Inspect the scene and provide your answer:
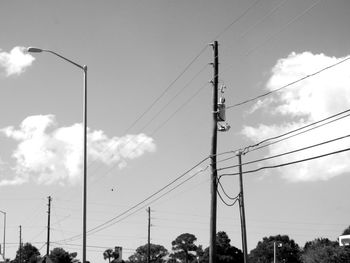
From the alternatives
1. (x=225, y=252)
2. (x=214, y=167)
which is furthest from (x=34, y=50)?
(x=225, y=252)

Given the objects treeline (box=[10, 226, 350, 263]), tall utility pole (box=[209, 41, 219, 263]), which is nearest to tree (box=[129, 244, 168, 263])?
treeline (box=[10, 226, 350, 263])

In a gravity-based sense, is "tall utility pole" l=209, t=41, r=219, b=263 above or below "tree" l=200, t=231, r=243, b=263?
above

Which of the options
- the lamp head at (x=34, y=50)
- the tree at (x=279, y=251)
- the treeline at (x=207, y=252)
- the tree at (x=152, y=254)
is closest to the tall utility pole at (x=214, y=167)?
the lamp head at (x=34, y=50)

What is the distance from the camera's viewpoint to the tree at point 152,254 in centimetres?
16550

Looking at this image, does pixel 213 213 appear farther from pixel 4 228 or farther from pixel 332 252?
pixel 4 228

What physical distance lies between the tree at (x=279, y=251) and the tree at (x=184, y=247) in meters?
18.5

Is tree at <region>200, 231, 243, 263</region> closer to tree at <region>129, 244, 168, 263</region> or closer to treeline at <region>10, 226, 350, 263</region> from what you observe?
treeline at <region>10, 226, 350, 263</region>

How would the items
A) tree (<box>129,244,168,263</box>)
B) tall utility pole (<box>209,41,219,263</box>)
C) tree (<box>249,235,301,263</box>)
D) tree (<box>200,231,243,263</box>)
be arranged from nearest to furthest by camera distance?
tall utility pole (<box>209,41,219,263</box>) < tree (<box>200,231,243,263</box>) < tree (<box>249,235,301,263</box>) < tree (<box>129,244,168,263</box>)

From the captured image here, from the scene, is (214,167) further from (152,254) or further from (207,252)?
(152,254)

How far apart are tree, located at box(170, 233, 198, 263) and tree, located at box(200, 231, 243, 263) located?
92.3ft

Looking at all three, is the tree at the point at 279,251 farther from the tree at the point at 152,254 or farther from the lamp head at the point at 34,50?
the lamp head at the point at 34,50

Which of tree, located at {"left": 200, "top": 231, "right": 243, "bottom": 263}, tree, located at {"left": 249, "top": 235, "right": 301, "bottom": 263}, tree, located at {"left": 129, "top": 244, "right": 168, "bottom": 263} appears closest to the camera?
tree, located at {"left": 200, "top": 231, "right": 243, "bottom": 263}

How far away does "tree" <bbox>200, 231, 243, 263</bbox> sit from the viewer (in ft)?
396

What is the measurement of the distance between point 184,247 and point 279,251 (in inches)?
1210
